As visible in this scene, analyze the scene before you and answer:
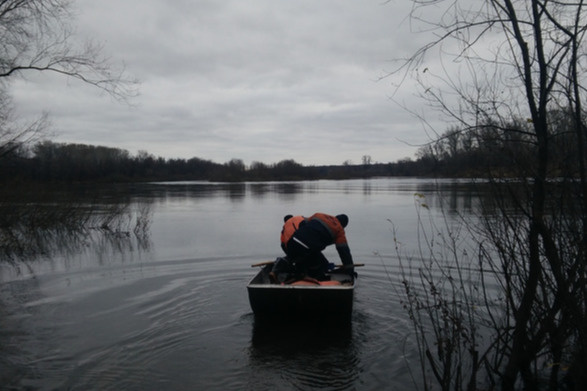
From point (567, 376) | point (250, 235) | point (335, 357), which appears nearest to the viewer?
point (567, 376)

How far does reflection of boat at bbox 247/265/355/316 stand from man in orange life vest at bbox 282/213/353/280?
3.54 ft

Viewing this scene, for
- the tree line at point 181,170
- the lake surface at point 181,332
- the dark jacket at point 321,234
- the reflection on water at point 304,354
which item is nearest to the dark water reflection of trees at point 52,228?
the lake surface at point 181,332

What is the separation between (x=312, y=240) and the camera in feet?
23.6

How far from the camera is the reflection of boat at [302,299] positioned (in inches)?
239

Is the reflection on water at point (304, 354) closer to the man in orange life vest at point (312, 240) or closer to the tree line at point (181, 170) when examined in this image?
the man in orange life vest at point (312, 240)

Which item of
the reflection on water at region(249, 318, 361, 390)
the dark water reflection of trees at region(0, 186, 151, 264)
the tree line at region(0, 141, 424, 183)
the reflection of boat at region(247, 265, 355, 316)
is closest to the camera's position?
the reflection on water at region(249, 318, 361, 390)

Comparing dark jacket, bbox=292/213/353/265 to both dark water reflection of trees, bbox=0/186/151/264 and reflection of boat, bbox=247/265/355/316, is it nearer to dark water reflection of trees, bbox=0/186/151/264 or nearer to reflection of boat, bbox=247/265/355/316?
reflection of boat, bbox=247/265/355/316

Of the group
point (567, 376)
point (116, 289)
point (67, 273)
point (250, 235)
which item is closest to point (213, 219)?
point (250, 235)

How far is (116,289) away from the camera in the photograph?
9.05 m

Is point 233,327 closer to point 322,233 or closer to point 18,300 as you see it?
point 322,233

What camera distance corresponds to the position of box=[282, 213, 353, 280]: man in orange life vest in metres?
7.20

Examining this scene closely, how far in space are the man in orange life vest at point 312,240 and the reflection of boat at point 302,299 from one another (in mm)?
1080

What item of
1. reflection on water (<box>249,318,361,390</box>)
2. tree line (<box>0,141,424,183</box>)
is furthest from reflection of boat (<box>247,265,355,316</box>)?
tree line (<box>0,141,424,183</box>)

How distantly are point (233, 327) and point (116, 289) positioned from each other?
3636 mm
